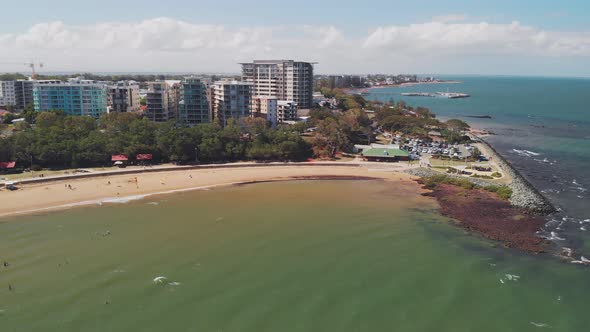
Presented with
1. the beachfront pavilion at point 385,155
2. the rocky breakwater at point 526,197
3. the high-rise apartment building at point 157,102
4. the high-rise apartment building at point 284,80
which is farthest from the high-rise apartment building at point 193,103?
the rocky breakwater at point 526,197

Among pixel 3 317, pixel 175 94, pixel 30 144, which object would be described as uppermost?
pixel 175 94

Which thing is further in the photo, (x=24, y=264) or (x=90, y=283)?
(x=24, y=264)

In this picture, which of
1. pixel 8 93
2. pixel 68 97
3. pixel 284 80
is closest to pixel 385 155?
pixel 284 80

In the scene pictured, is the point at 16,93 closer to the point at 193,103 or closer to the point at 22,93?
the point at 22,93

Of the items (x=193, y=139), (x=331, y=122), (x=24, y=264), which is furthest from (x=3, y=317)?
(x=331, y=122)

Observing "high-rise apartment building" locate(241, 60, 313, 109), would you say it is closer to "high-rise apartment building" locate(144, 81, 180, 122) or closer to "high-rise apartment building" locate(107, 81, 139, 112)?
"high-rise apartment building" locate(144, 81, 180, 122)

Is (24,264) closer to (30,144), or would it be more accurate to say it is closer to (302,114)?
(30,144)
